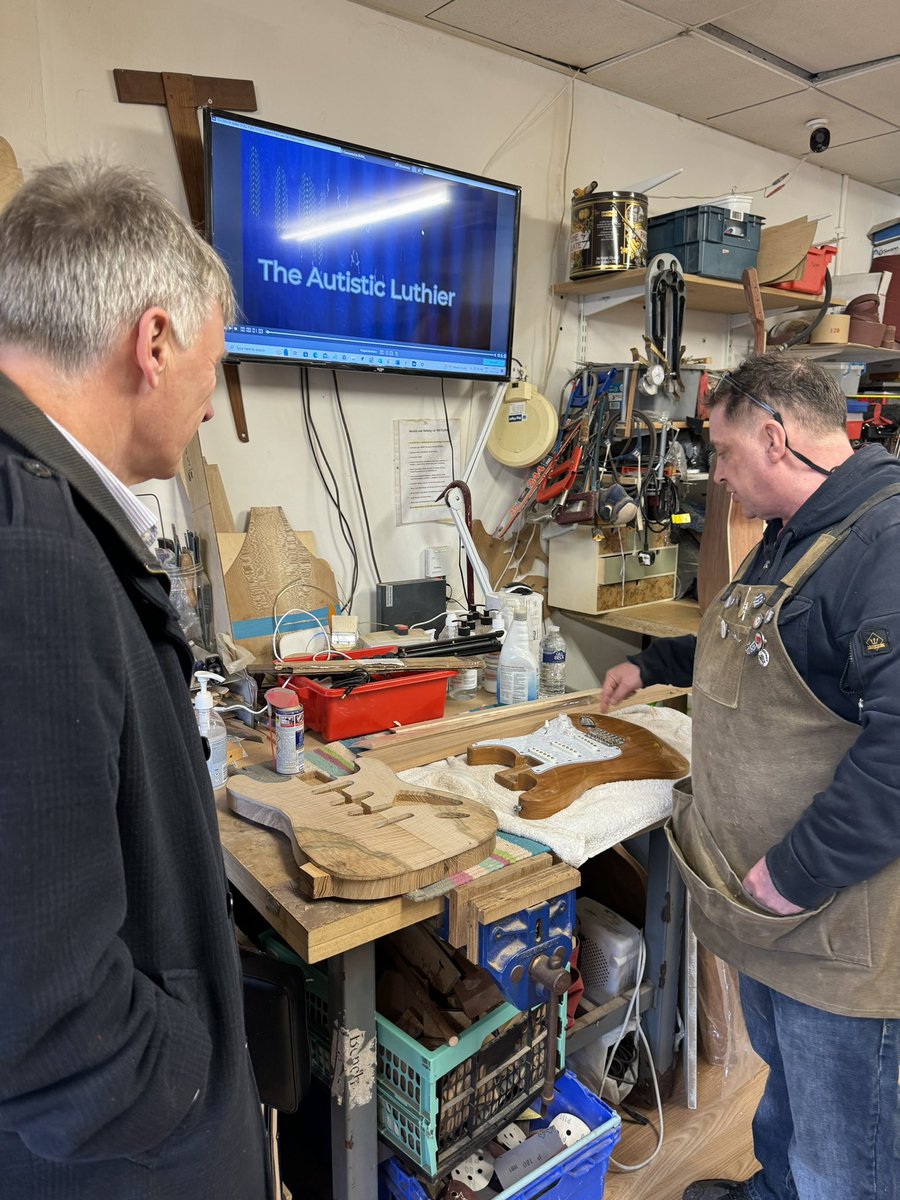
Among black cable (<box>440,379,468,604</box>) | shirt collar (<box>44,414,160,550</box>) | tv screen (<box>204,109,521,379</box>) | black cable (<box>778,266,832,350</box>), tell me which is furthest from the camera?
black cable (<box>778,266,832,350</box>)

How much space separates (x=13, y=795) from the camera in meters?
0.55

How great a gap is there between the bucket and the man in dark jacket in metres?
1.97

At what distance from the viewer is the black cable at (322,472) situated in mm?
2281

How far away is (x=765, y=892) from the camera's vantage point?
1.27 metres

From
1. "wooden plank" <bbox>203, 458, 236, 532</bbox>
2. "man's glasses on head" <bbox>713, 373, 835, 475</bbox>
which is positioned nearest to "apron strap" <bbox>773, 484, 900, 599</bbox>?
"man's glasses on head" <bbox>713, 373, 835, 475</bbox>

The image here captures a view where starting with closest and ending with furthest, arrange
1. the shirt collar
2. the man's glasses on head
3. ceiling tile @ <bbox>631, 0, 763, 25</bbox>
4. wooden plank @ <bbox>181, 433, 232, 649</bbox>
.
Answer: the shirt collar, the man's glasses on head, wooden plank @ <bbox>181, 433, 232, 649</bbox>, ceiling tile @ <bbox>631, 0, 763, 25</bbox>

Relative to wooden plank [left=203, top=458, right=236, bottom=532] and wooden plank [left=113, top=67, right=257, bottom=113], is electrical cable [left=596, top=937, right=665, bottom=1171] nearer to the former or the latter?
wooden plank [left=203, top=458, right=236, bottom=532]

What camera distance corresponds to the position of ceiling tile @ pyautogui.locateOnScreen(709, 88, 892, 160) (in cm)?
296

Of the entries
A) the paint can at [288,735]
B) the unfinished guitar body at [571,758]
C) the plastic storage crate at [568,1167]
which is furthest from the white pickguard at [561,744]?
the plastic storage crate at [568,1167]

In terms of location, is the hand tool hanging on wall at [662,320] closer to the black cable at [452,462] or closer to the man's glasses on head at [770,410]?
the black cable at [452,462]

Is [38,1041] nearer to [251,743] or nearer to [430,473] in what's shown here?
[251,743]

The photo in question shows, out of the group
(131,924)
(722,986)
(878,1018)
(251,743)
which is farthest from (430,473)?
(131,924)

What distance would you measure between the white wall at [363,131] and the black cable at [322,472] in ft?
0.09

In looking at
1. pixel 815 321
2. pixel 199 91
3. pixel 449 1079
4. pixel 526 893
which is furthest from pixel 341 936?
pixel 815 321
